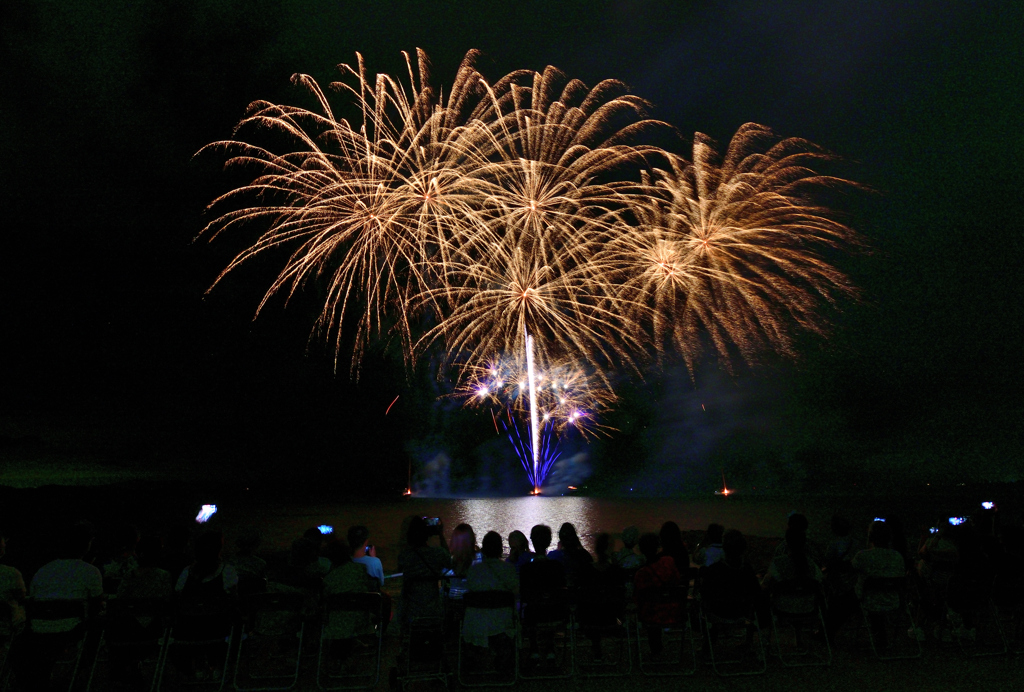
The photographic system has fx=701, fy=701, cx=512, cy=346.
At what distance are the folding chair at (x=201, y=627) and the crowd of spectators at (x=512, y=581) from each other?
2.4 inches

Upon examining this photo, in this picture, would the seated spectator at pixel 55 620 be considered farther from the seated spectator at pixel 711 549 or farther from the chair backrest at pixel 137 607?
the seated spectator at pixel 711 549

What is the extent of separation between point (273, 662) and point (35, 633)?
223 centimetres

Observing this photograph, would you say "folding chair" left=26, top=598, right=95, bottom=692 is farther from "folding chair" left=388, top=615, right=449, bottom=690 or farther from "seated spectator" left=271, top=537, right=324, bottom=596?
"folding chair" left=388, top=615, right=449, bottom=690

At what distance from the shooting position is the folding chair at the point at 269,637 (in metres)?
6.26

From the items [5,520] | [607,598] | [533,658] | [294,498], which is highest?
[294,498]

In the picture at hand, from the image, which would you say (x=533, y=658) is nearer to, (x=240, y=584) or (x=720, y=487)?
(x=240, y=584)

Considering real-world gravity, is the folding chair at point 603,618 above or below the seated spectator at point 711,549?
below

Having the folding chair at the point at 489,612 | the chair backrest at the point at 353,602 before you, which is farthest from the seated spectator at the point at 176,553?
the folding chair at the point at 489,612

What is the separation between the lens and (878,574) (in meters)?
7.18

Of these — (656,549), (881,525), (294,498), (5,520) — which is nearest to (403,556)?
(656,549)

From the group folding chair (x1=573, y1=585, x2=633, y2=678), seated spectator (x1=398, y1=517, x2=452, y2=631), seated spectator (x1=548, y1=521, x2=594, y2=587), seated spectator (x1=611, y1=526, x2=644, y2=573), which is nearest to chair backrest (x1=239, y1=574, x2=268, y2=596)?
seated spectator (x1=398, y1=517, x2=452, y2=631)

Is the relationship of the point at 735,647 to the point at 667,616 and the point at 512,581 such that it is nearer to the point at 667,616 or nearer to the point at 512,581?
the point at 667,616

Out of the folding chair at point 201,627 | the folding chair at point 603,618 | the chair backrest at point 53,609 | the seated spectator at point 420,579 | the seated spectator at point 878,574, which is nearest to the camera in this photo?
the chair backrest at point 53,609

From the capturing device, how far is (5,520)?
2766 inches
